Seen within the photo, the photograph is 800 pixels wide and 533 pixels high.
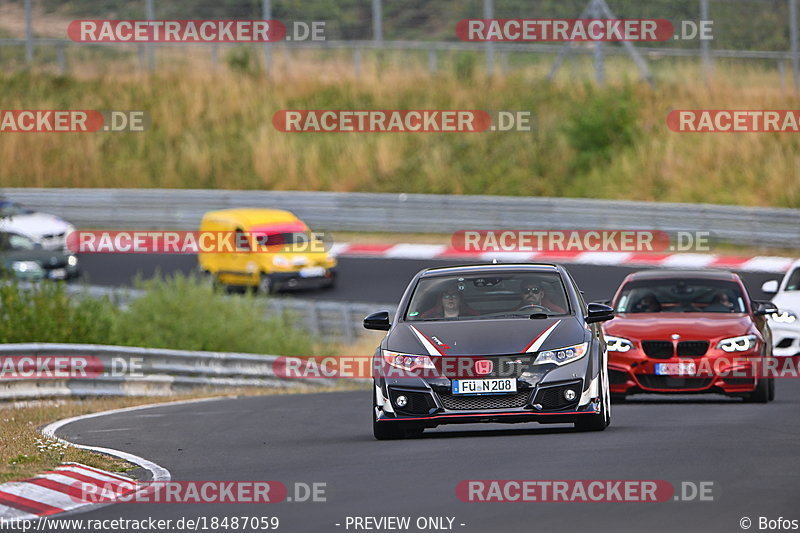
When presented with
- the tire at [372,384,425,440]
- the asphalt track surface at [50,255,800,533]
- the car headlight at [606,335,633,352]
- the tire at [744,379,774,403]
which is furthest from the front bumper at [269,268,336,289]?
the tire at [372,384,425,440]

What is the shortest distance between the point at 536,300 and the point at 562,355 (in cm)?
105

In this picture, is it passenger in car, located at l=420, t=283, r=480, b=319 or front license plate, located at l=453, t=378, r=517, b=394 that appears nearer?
front license plate, located at l=453, t=378, r=517, b=394

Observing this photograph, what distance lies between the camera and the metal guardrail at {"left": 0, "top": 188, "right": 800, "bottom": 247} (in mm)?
34531

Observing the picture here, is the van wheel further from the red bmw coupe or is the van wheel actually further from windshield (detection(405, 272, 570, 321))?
windshield (detection(405, 272, 570, 321))

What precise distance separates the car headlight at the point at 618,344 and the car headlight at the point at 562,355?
3.83 m

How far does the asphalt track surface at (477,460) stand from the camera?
9.17 meters

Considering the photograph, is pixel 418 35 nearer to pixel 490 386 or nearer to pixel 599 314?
pixel 599 314

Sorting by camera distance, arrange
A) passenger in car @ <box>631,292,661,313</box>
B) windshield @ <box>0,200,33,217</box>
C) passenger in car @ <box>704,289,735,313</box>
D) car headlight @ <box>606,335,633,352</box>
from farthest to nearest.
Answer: windshield @ <box>0,200,33,217</box>, passenger in car @ <box>631,292,661,313</box>, passenger in car @ <box>704,289,735,313</box>, car headlight @ <box>606,335,633,352</box>

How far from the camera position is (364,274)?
34844 millimetres

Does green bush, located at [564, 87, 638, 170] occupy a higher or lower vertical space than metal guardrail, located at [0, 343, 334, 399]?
higher

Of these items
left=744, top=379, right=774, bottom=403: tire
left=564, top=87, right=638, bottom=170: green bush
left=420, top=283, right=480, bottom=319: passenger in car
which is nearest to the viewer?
left=420, top=283, right=480, bottom=319: passenger in car

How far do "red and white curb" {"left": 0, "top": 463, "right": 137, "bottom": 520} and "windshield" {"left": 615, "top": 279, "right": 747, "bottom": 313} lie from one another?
800 cm

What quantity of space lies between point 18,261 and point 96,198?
9337mm

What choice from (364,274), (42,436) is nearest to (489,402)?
(42,436)
